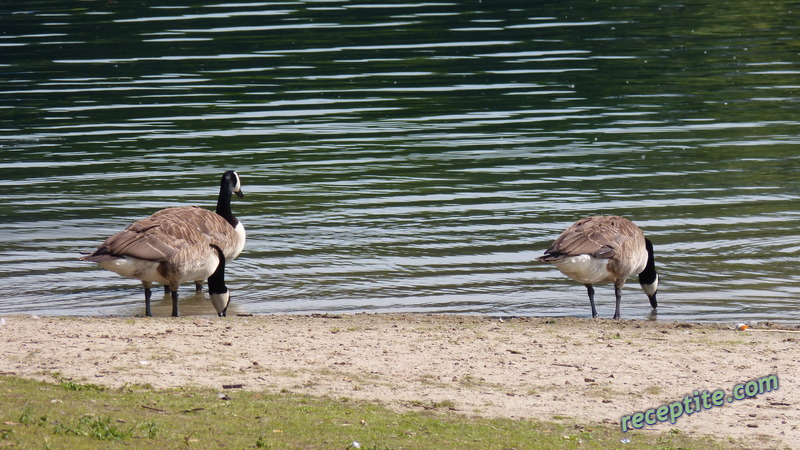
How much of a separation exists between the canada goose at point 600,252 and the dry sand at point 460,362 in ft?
2.82

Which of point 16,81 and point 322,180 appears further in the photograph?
point 16,81

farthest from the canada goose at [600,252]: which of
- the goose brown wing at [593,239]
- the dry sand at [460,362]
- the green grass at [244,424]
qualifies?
the green grass at [244,424]

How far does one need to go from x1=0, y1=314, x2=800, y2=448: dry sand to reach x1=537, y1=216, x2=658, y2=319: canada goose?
0.86 m

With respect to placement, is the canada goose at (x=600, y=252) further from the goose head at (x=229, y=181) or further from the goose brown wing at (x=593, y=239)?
the goose head at (x=229, y=181)

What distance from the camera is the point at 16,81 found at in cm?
2991

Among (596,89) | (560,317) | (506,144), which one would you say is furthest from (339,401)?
(596,89)

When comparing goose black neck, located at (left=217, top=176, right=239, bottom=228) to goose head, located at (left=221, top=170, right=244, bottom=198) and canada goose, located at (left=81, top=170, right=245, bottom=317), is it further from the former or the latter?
canada goose, located at (left=81, top=170, right=245, bottom=317)

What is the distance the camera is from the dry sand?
28.1 ft

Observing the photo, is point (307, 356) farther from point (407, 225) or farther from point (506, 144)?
point (506, 144)

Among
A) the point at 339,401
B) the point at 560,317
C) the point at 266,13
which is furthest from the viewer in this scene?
the point at 266,13

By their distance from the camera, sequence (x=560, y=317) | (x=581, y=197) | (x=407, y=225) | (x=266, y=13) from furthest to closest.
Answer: (x=266, y=13) → (x=581, y=197) → (x=407, y=225) → (x=560, y=317)

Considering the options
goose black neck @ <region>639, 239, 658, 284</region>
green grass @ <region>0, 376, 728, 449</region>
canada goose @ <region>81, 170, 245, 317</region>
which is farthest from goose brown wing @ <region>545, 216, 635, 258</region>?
green grass @ <region>0, 376, 728, 449</region>

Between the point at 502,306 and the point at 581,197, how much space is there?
204 inches

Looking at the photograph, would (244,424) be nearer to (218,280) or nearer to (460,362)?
(460,362)
